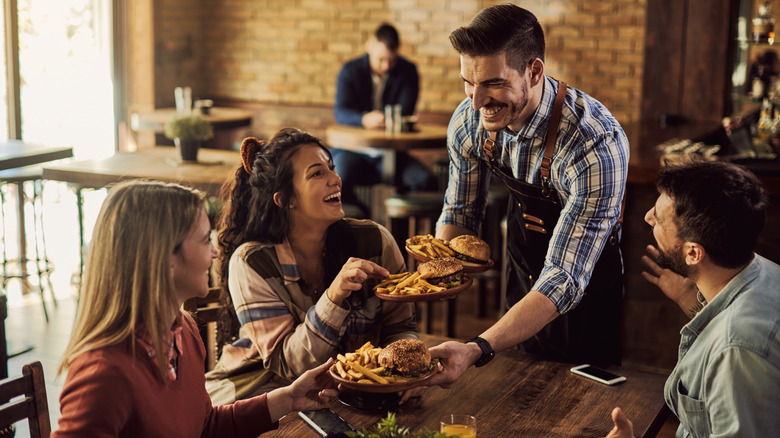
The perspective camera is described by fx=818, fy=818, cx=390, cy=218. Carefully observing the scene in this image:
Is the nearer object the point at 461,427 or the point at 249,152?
the point at 461,427

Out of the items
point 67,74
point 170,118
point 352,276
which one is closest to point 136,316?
point 352,276

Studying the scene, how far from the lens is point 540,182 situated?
2404mm

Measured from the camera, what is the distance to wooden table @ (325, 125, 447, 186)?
16.4 feet

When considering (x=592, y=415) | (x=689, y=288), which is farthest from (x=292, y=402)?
(x=689, y=288)

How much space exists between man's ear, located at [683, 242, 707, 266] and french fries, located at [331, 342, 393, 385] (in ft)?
2.29

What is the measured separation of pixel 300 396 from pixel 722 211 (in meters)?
1.00

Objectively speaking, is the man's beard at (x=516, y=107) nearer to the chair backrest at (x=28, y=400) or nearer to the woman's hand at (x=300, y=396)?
the woman's hand at (x=300, y=396)

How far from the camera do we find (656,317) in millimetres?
4035

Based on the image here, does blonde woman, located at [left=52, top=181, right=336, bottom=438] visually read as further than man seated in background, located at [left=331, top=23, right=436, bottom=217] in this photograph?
No

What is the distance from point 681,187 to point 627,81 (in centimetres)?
503

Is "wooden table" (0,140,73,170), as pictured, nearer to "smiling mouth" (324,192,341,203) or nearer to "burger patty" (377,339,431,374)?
"smiling mouth" (324,192,341,203)

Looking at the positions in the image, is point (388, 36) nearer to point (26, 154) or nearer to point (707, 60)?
point (707, 60)

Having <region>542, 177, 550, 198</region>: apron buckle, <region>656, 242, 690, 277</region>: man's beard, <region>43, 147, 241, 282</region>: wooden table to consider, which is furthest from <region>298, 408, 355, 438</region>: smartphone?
<region>43, 147, 241, 282</region>: wooden table

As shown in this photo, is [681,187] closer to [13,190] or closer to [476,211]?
[476,211]
